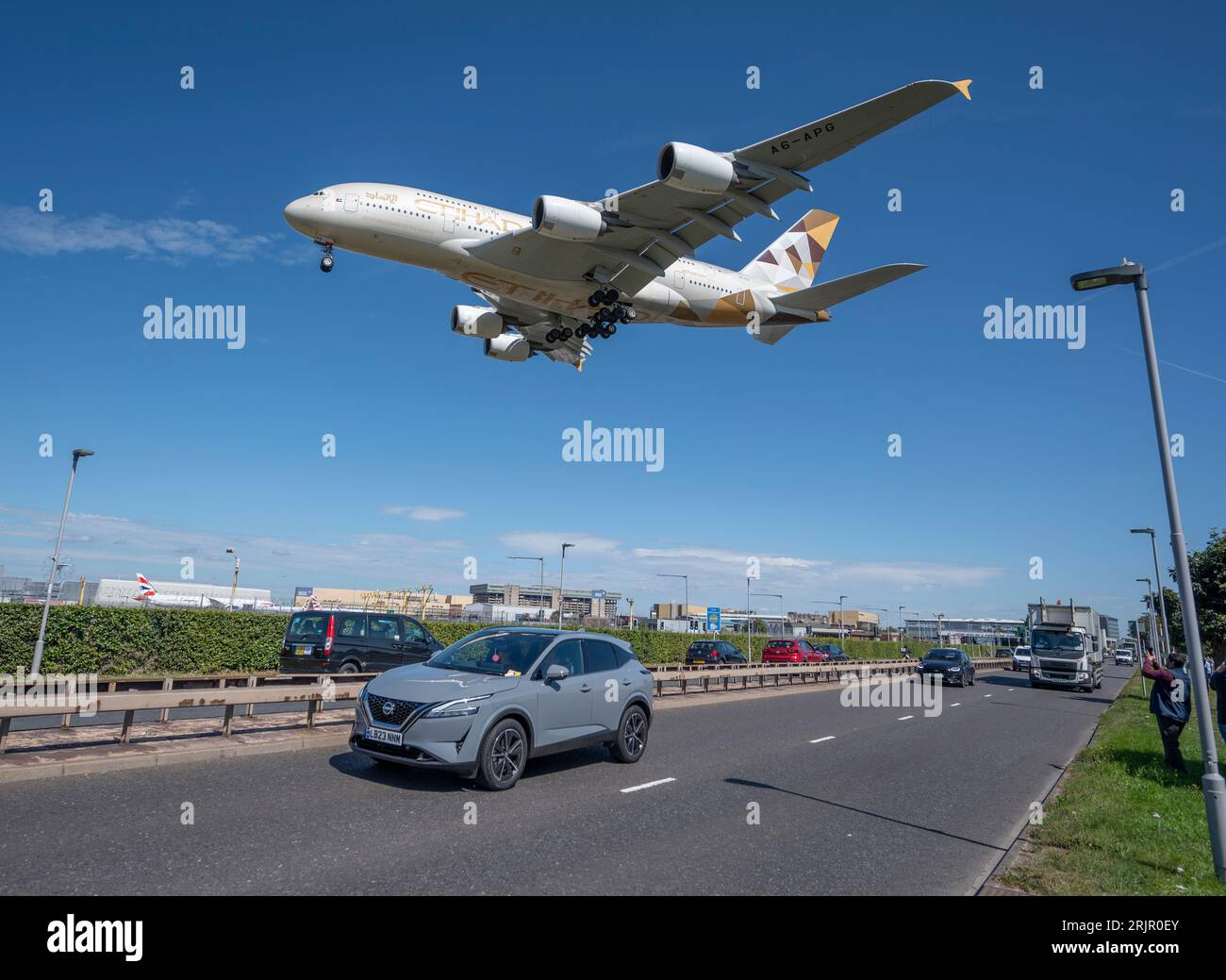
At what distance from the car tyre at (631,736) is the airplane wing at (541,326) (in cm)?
1328

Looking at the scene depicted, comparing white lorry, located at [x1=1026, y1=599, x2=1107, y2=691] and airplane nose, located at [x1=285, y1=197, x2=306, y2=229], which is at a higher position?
airplane nose, located at [x1=285, y1=197, x2=306, y2=229]

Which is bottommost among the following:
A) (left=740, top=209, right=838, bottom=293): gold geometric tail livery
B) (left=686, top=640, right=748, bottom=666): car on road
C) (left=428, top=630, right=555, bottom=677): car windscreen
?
(left=686, top=640, right=748, bottom=666): car on road

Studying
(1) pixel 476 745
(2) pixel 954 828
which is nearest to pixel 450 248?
A: (1) pixel 476 745

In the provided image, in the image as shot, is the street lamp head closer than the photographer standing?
Yes

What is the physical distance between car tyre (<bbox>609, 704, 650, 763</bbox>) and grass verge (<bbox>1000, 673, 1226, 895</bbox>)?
459 centimetres

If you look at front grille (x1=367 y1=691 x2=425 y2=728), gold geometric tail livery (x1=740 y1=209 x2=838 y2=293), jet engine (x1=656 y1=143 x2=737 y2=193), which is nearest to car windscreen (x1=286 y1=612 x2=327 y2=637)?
front grille (x1=367 y1=691 x2=425 y2=728)

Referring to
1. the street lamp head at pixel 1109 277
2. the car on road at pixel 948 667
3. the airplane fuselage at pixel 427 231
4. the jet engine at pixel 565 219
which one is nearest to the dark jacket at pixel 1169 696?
the street lamp head at pixel 1109 277

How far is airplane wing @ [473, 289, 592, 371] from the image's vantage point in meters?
21.2

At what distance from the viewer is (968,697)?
25.9m

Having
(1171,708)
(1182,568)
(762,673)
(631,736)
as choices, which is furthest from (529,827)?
(762,673)

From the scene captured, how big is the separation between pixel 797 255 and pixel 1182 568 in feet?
77.2

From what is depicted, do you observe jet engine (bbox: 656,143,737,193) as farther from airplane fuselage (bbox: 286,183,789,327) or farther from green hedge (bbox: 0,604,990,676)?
green hedge (bbox: 0,604,990,676)
